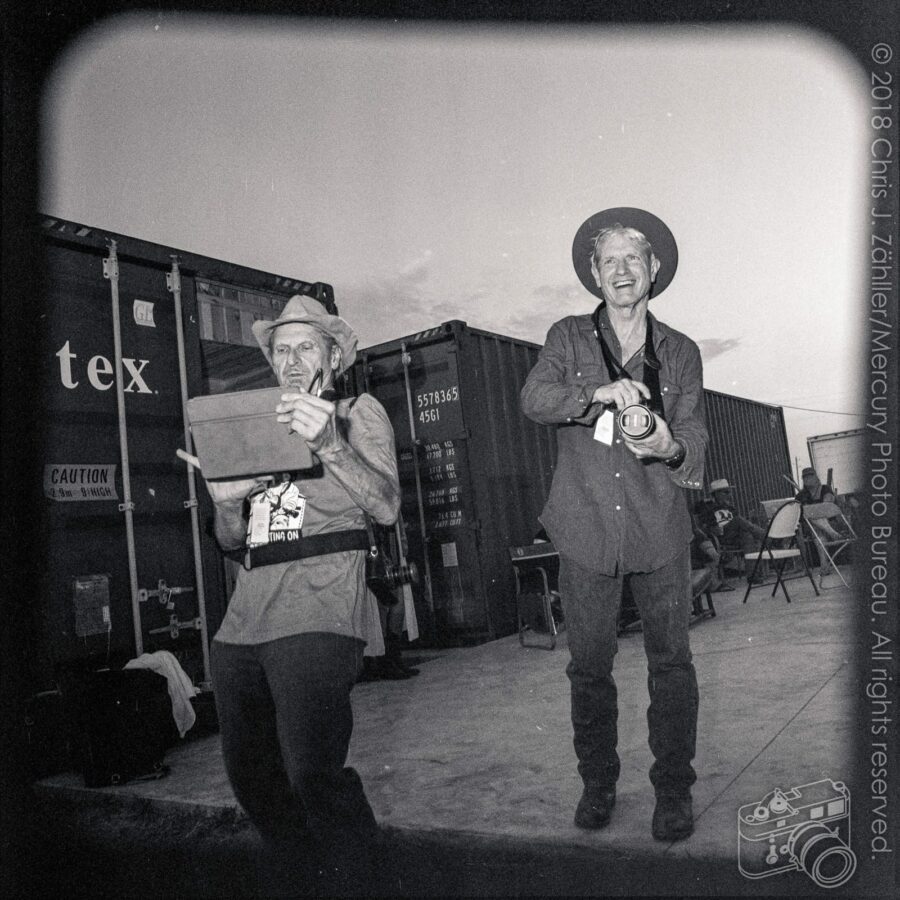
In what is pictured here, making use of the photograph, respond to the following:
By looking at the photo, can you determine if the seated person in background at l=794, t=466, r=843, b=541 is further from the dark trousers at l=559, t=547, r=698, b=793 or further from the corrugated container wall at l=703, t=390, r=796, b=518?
the dark trousers at l=559, t=547, r=698, b=793

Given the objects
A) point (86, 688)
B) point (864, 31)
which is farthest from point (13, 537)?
point (864, 31)

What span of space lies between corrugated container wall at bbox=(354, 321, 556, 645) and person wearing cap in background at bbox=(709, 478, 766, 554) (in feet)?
9.79

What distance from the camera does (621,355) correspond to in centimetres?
232

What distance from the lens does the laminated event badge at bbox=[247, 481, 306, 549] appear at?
5.92 feet

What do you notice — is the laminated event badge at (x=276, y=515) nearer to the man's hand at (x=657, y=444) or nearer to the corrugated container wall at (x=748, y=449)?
the man's hand at (x=657, y=444)

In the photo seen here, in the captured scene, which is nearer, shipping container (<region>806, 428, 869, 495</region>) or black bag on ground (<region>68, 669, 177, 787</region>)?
black bag on ground (<region>68, 669, 177, 787</region>)

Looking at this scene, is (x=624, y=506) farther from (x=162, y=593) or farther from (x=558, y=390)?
(x=162, y=593)

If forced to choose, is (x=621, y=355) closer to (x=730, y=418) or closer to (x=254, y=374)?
(x=254, y=374)

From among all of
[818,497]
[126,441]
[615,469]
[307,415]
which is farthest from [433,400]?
[818,497]

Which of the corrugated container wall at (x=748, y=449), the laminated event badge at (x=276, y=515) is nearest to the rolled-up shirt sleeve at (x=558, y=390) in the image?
the laminated event badge at (x=276, y=515)

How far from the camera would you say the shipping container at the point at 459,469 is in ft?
20.7

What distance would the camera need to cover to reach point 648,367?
2230 millimetres

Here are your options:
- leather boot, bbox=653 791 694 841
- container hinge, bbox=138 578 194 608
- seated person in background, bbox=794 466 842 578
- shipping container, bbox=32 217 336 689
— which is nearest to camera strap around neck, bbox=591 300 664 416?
leather boot, bbox=653 791 694 841

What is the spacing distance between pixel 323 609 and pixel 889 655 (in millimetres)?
1258
